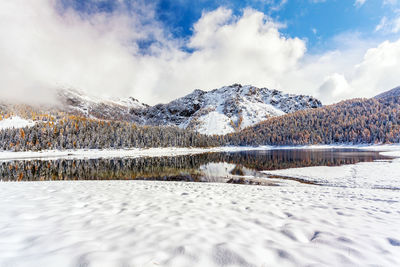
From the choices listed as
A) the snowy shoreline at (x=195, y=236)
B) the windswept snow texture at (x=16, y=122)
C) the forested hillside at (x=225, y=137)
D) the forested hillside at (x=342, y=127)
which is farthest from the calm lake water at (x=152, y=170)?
the windswept snow texture at (x=16, y=122)

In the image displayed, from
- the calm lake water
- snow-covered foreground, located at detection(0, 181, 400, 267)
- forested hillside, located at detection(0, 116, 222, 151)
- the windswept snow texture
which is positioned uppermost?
the windswept snow texture

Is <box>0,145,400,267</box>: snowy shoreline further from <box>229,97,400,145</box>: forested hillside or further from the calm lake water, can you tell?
<box>229,97,400,145</box>: forested hillside

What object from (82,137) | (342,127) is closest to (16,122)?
(82,137)

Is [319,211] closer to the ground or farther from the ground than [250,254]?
closer to the ground

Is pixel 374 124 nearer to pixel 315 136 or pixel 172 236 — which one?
pixel 315 136

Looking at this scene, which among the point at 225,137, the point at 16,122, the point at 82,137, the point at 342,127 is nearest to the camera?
the point at 82,137

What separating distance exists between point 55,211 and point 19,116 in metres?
245

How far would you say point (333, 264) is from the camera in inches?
125

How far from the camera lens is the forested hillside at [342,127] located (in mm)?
111375

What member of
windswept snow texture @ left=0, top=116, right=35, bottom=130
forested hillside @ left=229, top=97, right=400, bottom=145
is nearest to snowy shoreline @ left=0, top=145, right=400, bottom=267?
forested hillside @ left=229, top=97, right=400, bottom=145

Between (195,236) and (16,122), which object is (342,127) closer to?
(195,236)

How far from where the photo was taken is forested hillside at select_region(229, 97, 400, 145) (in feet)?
365

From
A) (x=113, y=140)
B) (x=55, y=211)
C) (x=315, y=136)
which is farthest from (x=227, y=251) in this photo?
(x=315, y=136)

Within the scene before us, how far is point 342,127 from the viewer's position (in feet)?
456
